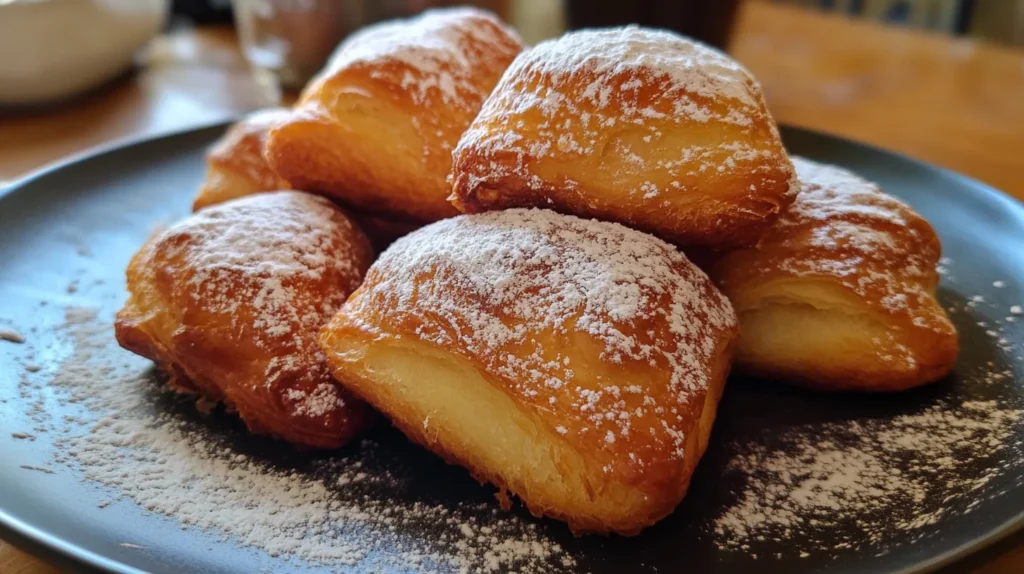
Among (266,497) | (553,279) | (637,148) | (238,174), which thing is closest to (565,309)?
(553,279)

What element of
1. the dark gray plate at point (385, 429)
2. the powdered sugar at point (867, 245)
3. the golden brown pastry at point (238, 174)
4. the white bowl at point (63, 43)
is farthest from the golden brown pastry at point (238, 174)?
the white bowl at point (63, 43)

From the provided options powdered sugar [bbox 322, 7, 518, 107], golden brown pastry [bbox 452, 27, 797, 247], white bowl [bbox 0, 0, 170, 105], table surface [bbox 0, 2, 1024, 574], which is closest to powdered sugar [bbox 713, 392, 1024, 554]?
golden brown pastry [bbox 452, 27, 797, 247]

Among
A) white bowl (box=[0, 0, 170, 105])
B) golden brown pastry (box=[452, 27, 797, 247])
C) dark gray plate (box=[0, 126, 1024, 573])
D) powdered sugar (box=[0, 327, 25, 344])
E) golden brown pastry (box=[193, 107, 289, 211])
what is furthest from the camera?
white bowl (box=[0, 0, 170, 105])

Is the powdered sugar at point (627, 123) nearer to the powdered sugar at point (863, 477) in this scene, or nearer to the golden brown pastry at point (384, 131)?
the golden brown pastry at point (384, 131)

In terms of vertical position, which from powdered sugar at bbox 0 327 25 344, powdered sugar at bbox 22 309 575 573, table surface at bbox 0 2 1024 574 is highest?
powdered sugar at bbox 0 327 25 344

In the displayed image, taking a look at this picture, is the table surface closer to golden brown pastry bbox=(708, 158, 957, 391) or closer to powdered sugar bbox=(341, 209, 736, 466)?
golden brown pastry bbox=(708, 158, 957, 391)
